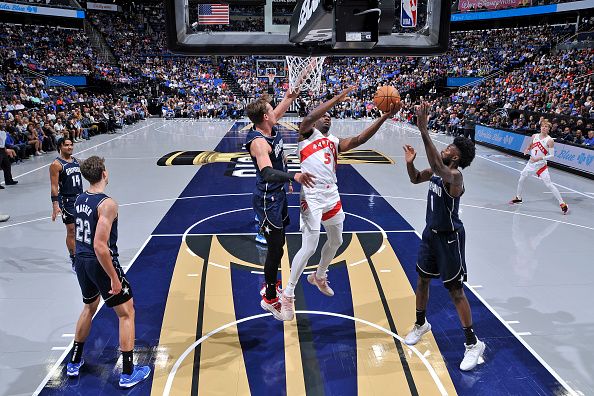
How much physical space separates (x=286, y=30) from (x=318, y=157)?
1.27 metres

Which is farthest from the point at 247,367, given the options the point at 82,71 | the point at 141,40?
the point at 141,40

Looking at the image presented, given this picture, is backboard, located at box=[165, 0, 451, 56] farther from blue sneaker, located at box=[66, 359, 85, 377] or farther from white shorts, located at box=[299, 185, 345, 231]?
blue sneaker, located at box=[66, 359, 85, 377]

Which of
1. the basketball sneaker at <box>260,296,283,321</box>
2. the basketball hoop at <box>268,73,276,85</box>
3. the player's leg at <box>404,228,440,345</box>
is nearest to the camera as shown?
the player's leg at <box>404,228,440,345</box>

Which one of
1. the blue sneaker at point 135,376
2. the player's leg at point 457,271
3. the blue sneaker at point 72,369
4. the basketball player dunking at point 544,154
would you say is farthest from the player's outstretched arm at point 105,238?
the basketball player dunking at point 544,154

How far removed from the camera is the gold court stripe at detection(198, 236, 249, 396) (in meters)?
3.92

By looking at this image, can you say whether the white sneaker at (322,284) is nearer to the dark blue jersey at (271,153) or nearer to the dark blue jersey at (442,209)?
the dark blue jersey at (271,153)

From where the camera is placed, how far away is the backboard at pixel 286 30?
4.13 meters

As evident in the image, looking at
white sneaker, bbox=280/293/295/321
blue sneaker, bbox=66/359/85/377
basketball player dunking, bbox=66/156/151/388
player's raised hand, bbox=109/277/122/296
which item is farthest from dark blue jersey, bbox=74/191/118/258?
white sneaker, bbox=280/293/295/321

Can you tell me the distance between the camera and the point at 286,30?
4.73 m

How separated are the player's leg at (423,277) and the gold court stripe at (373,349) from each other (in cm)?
23

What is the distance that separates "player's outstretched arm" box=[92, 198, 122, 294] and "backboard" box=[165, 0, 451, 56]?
67.0 inches

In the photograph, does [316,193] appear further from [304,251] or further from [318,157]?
[304,251]

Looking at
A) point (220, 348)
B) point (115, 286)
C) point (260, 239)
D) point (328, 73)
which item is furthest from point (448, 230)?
point (328, 73)

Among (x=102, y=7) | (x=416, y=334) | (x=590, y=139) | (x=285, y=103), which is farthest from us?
(x=102, y=7)
